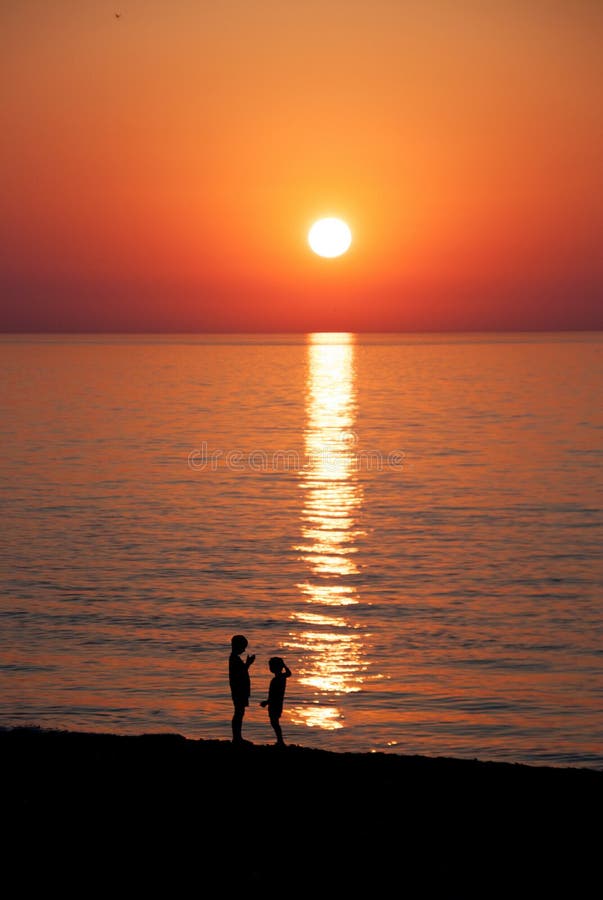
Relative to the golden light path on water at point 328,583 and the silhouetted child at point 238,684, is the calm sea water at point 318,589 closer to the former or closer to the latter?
the golden light path on water at point 328,583

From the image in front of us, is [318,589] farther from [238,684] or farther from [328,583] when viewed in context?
[238,684]

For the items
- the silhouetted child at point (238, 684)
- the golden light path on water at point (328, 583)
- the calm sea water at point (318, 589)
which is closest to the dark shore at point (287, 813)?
the silhouetted child at point (238, 684)

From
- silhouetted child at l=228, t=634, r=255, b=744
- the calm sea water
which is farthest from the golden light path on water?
silhouetted child at l=228, t=634, r=255, b=744

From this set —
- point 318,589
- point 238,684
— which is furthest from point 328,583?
point 238,684

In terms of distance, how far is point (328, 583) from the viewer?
32.5 m

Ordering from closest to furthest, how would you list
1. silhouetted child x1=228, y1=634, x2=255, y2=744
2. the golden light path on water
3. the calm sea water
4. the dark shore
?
the dark shore < silhouetted child x1=228, y1=634, x2=255, y2=744 < the calm sea water < the golden light path on water

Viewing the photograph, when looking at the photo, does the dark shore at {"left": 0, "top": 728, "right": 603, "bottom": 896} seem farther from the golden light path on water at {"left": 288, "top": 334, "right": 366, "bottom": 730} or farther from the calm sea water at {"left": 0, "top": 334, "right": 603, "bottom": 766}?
the golden light path on water at {"left": 288, "top": 334, "right": 366, "bottom": 730}

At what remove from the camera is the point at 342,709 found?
2088 cm

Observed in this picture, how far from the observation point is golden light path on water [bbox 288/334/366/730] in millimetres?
22250

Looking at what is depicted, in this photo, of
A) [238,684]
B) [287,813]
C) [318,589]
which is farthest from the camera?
[318,589]

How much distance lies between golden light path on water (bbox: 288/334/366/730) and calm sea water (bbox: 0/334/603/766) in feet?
0.33

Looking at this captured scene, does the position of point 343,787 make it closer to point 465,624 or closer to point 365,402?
point 465,624

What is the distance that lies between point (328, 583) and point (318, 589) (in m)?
0.93

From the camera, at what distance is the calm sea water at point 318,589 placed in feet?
67.6
